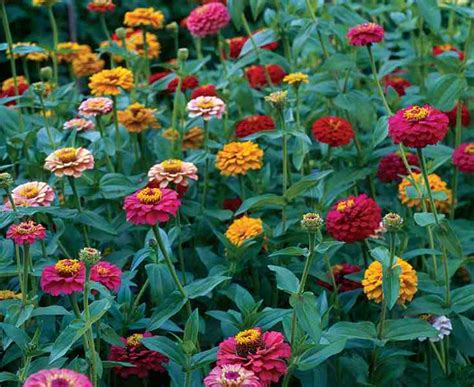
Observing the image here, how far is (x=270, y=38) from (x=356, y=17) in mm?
237

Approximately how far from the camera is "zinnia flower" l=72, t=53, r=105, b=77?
2711mm

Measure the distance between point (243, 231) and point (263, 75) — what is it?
34.0 inches

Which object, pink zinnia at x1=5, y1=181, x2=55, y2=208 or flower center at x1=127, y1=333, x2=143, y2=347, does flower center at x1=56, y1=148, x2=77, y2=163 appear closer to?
pink zinnia at x1=5, y1=181, x2=55, y2=208

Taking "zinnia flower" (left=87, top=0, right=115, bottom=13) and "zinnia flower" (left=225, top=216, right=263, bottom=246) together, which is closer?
"zinnia flower" (left=225, top=216, right=263, bottom=246)

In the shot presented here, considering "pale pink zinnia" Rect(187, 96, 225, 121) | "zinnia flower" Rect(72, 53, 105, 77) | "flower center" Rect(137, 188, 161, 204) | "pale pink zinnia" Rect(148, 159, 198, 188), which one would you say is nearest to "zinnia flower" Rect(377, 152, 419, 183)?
Answer: "pale pink zinnia" Rect(187, 96, 225, 121)

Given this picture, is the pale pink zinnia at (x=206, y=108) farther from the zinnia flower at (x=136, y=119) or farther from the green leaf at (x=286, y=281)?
the green leaf at (x=286, y=281)

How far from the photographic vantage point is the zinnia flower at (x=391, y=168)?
2061 mm

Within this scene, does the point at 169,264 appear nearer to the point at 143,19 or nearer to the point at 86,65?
the point at 143,19

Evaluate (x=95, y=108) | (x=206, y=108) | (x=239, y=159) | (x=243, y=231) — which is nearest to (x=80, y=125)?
(x=95, y=108)

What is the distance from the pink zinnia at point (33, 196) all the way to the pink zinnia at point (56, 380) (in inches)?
27.8

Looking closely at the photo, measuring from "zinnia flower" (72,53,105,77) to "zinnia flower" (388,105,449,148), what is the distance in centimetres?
136

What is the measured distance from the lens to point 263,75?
2.60 meters

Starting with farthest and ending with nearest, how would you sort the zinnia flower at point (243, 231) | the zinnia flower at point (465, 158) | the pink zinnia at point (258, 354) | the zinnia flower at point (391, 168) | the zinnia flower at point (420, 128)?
the zinnia flower at point (391, 168) → the zinnia flower at point (465, 158) → the zinnia flower at point (243, 231) → the zinnia flower at point (420, 128) → the pink zinnia at point (258, 354)

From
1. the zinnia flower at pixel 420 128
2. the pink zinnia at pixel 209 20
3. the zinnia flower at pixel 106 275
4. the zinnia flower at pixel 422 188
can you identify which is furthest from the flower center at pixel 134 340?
the pink zinnia at pixel 209 20
